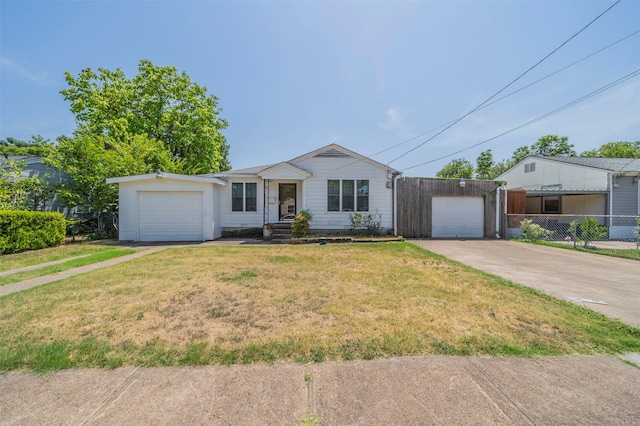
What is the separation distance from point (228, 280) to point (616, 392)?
208 inches

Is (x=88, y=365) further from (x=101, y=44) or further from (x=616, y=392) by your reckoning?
(x=101, y=44)

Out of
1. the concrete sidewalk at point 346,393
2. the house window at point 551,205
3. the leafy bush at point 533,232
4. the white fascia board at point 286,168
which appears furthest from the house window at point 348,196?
the house window at point 551,205

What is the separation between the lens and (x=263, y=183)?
12.5m

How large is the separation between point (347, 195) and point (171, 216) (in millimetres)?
8131

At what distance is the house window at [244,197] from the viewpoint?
1256 cm

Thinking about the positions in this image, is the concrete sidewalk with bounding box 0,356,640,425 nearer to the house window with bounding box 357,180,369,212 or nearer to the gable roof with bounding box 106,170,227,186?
the gable roof with bounding box 106,170,227,186

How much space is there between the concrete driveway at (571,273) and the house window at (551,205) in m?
11.4

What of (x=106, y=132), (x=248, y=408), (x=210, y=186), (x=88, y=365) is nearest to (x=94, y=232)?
(x=210, y=186)

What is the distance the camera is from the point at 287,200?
42.8ft

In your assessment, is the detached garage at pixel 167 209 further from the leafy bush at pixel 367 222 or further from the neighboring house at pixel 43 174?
the leafy bush at pixel 367 222

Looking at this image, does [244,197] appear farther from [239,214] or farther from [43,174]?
[43,174]

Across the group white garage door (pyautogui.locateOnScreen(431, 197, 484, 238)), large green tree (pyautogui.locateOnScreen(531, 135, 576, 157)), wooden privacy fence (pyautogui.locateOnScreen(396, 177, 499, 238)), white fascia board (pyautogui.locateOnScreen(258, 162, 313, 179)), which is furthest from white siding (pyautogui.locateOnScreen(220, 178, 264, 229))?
large green tree (pyautogui.locateOnScreen(531, 135, 576, 157))

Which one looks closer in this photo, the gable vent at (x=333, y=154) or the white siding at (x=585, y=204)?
the gable vent at (x=333, y=154)

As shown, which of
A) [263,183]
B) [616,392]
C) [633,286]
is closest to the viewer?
[616,392]
